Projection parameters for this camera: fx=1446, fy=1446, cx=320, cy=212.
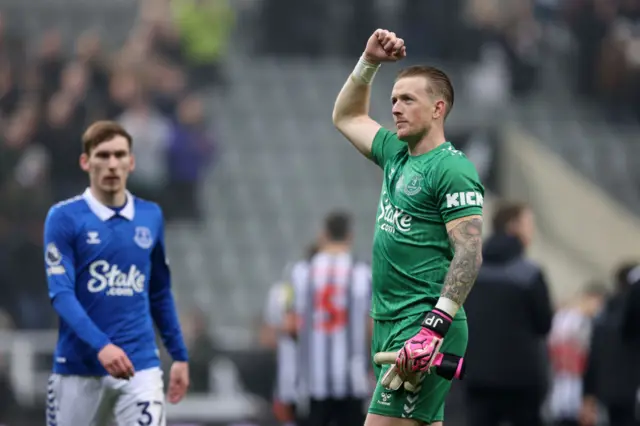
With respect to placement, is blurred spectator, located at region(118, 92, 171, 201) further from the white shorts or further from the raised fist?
the raised fist

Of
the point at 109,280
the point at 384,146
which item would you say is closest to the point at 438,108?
the point at 384,146

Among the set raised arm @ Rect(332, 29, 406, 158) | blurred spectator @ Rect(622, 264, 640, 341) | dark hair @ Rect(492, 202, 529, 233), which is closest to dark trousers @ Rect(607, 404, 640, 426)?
blurred spectator @ Rect(622, 264, 640, 341)

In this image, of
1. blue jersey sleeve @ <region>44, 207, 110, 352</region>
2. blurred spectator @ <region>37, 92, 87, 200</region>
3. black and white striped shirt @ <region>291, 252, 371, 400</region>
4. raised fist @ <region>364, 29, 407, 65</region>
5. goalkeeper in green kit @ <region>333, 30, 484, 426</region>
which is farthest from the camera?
blurred spectator @ <region>37, 92, 87, 200</region>

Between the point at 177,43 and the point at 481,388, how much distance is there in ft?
33.7

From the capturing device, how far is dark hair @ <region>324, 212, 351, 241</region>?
11844mm

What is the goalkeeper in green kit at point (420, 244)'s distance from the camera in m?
6.45

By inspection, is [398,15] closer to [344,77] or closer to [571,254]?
[344,77]

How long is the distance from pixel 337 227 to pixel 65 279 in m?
4.59

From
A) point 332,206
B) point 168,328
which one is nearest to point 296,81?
point 332,206

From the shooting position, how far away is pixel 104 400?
7.75 meters

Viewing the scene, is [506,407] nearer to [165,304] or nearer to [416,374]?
[165,304]

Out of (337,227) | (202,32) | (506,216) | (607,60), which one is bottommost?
(337,227)

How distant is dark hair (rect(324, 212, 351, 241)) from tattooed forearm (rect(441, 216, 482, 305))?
5.41 m

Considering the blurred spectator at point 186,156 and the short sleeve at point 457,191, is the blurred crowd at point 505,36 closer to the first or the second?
the blurred spectator at point 186,156
